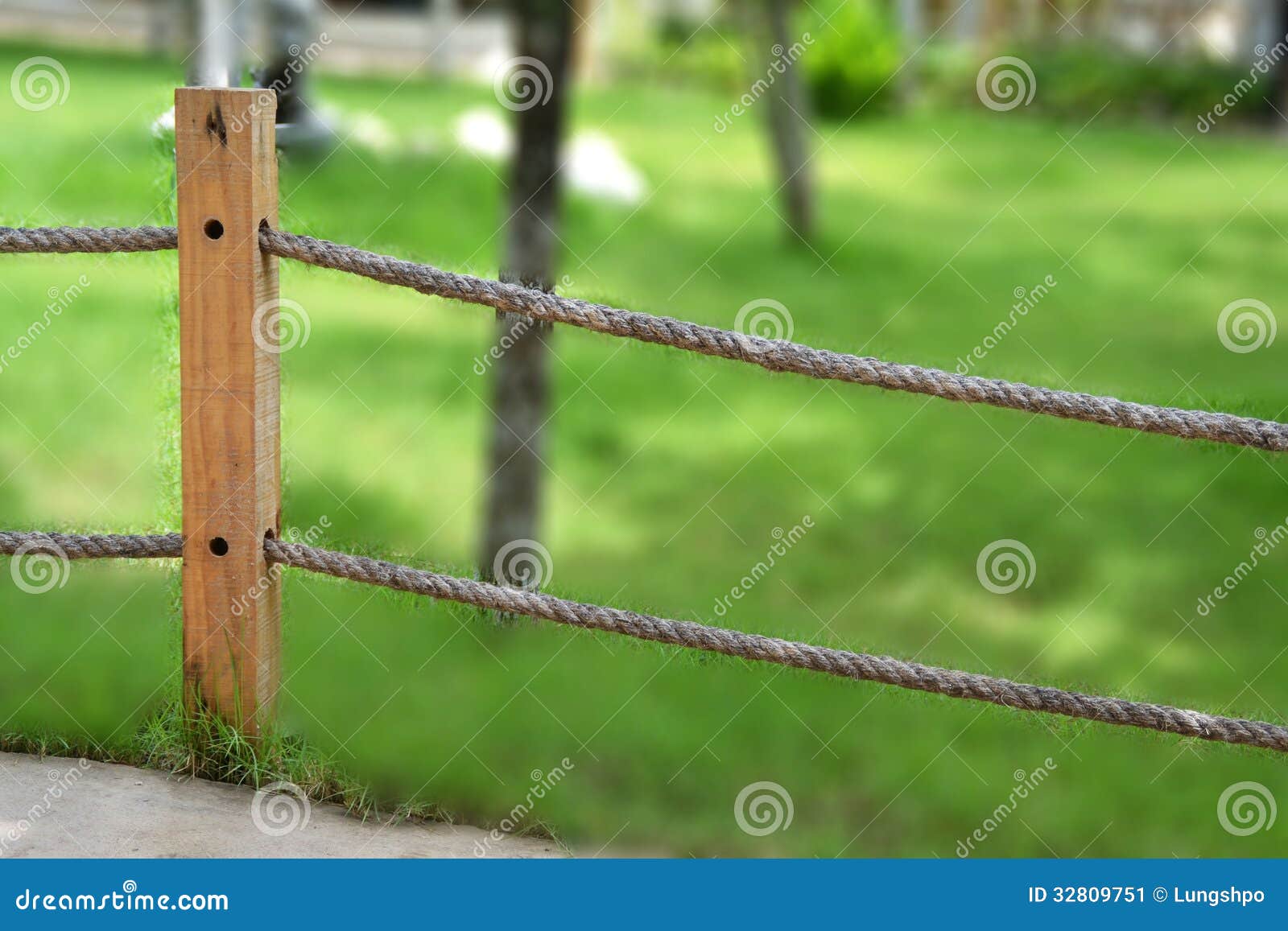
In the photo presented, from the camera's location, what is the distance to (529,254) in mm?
3639

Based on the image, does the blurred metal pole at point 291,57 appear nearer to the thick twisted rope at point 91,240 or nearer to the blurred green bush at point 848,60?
the thick twisted rope at point 91,240

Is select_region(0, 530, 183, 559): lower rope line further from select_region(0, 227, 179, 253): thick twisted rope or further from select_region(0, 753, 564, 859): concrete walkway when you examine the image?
select_region(0, 227, 179, 253): thick twisted rope

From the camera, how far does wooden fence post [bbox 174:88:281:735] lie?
2045 millimetres

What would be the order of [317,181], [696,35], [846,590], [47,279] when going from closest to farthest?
[846,590]
[47,279]
[317,181]
[696,35]

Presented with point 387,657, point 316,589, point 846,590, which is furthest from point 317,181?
point 316,589

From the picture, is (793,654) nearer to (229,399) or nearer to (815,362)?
(815,362)

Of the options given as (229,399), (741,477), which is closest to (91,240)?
(229,399)

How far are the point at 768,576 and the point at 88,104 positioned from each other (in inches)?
290

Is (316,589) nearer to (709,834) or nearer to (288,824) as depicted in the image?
(288,824)

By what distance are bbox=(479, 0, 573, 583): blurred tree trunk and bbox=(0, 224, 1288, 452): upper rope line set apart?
128 cm

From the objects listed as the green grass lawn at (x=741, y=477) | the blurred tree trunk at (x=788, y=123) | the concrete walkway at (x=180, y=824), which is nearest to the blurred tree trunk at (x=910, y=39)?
the green grass lawn at (x=741, y=477)

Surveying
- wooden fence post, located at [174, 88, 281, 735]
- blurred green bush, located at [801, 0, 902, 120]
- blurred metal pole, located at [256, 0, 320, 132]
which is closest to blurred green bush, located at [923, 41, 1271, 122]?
blurred green bush, located at [801, 0, 902, 120]

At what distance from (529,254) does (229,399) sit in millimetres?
1652

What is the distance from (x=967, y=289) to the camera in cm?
805
